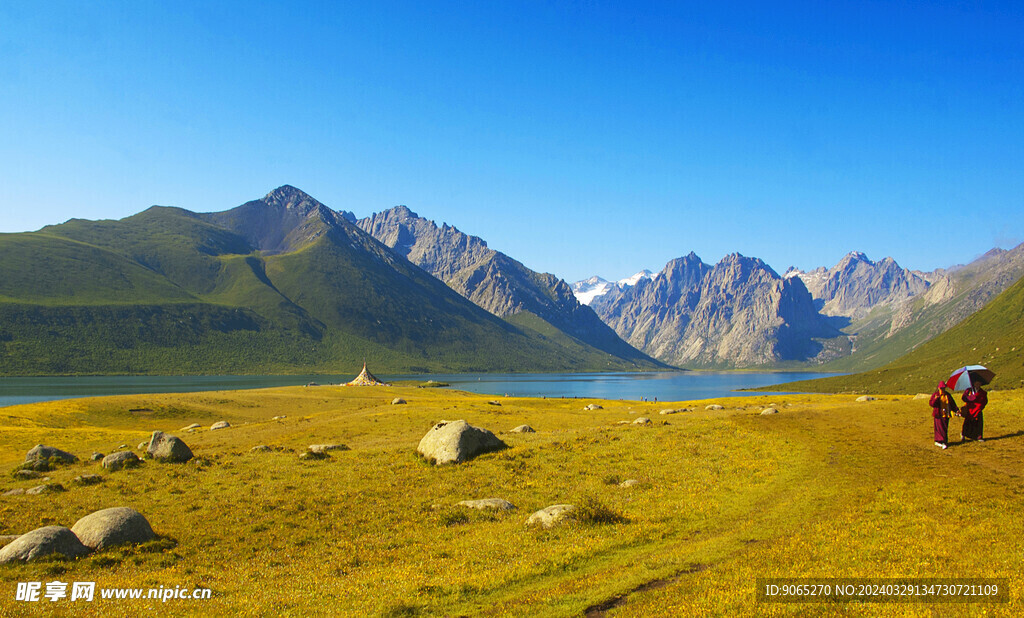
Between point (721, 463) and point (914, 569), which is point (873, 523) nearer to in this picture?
point (914, 569)

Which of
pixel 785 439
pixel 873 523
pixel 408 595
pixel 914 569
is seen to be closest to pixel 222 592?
pixel 408 595

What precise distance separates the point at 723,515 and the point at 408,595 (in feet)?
42.4

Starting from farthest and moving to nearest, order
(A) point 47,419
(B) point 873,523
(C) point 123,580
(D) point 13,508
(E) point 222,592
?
1. (A) point 47,419
2. (D) point 13,508
3. (B) point 873,523
4. (C) point 123,580
5. (E) point 222,592

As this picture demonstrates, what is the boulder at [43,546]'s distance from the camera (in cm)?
1792

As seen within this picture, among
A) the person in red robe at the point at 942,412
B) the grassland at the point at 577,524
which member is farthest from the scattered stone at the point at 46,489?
the person in red robe at the point at 942,412

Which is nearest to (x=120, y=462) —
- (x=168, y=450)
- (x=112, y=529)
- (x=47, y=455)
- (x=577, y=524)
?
(x=168, y=450)

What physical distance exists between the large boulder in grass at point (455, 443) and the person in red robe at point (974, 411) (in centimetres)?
2736

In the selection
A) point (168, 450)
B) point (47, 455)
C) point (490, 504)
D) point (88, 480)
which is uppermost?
point (490, 504)

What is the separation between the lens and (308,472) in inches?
1262

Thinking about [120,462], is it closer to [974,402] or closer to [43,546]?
[43,546]

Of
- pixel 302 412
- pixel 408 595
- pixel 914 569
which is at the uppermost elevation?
pixel 914 569

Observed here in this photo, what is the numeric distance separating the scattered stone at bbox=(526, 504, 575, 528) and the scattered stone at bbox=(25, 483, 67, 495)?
87.9 ft

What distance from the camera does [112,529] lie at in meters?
20.2

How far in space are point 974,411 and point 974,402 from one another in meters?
0.54
